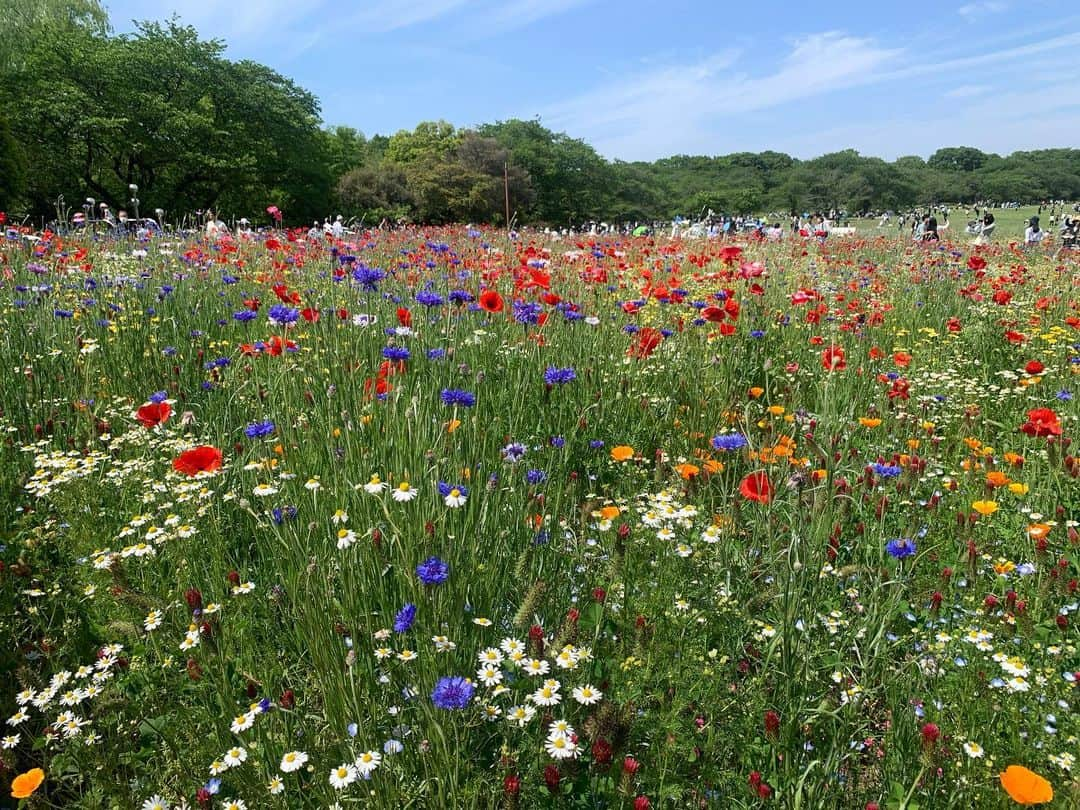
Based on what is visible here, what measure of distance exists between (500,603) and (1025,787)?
106 centimetres

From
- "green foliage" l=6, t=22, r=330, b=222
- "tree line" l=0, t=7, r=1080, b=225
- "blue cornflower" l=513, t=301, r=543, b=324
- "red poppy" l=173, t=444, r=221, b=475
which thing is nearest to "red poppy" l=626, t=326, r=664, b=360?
"blue cornflower" l=513, t=301, r=543, b=324

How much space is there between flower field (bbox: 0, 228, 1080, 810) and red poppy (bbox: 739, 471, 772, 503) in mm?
16

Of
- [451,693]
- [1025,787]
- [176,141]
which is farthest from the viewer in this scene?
[176,141]

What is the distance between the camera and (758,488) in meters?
1.64

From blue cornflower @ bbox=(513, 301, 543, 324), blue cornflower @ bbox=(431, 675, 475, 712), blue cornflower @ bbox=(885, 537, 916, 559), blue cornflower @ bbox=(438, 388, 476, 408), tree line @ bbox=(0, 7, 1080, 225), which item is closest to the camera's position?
blue cornflower @ bbox=(431, 675, 475, 712)

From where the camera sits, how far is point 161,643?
163cm

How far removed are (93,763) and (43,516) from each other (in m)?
1.22

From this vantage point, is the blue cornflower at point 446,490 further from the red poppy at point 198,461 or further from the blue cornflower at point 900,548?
the blue cornflower at point 900,548

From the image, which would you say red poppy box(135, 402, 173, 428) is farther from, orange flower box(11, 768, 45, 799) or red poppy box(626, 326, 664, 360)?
red poppy box(626, 326, 664, 360)

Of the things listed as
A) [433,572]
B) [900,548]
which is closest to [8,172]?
[433,572]

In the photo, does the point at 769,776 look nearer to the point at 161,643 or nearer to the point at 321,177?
the point at 161,643

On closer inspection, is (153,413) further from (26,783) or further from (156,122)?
(156,122)

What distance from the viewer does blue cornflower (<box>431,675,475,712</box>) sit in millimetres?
1146

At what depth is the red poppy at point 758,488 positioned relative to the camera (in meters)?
1.60
